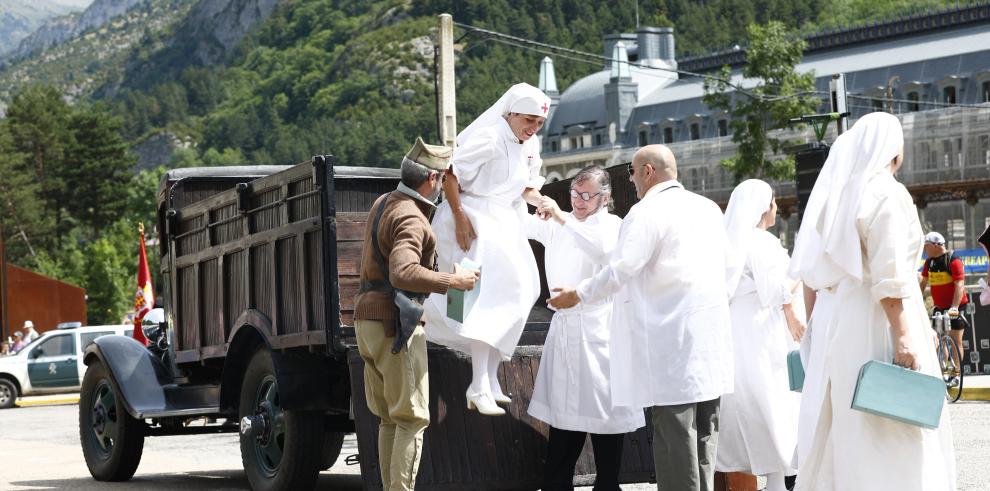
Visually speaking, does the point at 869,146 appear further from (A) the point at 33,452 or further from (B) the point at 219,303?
(A) the point at 33,452

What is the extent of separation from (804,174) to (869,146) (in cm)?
1352

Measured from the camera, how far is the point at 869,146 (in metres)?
6.86

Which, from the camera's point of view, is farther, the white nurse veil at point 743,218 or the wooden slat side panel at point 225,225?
the wooden slat side panel at point 225,225

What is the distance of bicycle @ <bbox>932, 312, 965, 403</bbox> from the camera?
1753 centimetres

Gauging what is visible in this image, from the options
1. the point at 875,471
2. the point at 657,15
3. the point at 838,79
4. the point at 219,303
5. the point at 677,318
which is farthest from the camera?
the point at 657,15

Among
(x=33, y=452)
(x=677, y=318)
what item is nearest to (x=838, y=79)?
(x=33, y=452)

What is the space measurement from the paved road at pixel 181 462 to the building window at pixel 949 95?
62.2 meters

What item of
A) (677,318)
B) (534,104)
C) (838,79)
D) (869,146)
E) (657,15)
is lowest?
(677,318)

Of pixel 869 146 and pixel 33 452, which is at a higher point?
pixel 869 146

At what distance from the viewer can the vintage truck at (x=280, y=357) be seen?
8531mm

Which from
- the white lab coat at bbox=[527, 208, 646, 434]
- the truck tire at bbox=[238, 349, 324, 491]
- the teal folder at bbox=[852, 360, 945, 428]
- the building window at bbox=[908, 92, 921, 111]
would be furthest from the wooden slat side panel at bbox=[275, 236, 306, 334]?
the building window at bbox=[908, 92, 921, 111]

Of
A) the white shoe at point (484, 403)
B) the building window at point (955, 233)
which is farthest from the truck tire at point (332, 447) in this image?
the building window at point (955, 233)

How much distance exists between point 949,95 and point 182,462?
68.5m

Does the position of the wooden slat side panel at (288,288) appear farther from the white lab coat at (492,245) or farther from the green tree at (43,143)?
the green tree at (43,143)
